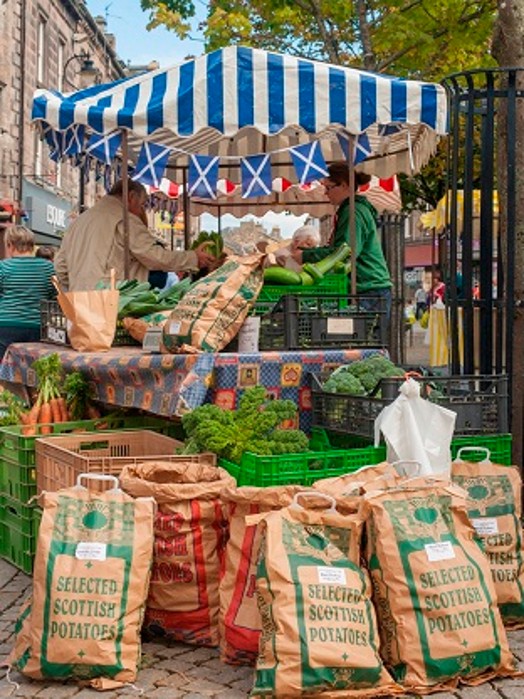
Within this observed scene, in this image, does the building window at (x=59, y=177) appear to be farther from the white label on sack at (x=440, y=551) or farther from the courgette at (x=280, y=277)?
the white label on sack at (x=440, y=551)

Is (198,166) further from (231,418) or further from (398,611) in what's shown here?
(398,611)

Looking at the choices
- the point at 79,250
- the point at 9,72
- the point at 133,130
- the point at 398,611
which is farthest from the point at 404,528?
the point at 9,72

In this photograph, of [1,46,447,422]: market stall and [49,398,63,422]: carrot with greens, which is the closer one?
[1,46,447,422]: market stall

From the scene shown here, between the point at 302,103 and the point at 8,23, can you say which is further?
the point at 8,23

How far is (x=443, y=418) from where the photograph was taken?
4.98m

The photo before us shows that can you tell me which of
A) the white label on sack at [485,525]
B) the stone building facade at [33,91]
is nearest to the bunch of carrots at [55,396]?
the white label on sack at [485,525]

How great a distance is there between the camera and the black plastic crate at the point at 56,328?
6.96m

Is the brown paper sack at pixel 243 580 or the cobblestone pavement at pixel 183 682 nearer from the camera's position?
the cobblestone pavement at pixel 183 682

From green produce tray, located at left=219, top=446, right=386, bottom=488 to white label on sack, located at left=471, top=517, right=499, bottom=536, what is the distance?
550mm

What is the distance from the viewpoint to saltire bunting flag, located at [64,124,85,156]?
26.1 feet

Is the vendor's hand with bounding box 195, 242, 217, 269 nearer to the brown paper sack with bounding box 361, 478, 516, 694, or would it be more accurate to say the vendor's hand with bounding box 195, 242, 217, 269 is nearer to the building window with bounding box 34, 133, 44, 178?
the brown paper sack with bounding box 361, 478, 516, 694

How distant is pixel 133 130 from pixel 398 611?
3892 mm

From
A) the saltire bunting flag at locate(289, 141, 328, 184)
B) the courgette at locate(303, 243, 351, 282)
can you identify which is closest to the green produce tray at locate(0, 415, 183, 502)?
the courgette at locate(303, 243, 351, 282)

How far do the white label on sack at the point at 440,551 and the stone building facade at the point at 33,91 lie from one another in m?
20.9
